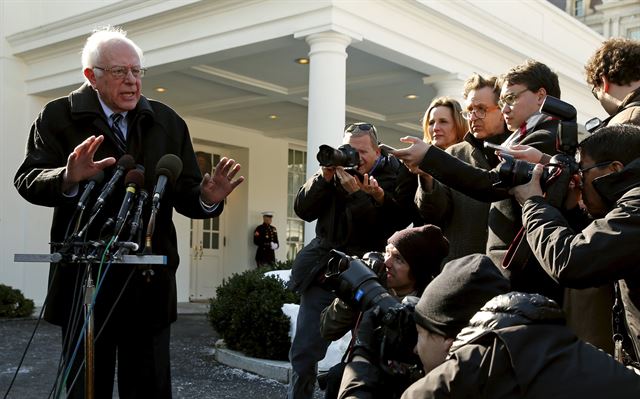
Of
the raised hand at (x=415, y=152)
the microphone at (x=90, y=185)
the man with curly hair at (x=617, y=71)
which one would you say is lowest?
the microphone at (x=90, y=185)

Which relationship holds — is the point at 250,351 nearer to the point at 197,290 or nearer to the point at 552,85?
the point at 552,85

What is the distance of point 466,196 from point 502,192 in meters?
0.66

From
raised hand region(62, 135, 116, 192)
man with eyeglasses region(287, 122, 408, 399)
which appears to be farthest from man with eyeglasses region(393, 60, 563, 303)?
raised hand region(62, 135, 116, 192)

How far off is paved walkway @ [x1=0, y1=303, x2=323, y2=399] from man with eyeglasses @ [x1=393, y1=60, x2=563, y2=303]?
11.6ft

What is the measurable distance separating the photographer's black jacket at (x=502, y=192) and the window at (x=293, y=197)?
15.3 metres

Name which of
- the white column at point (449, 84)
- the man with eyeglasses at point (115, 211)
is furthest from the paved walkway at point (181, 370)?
the white column at point (449, 84)

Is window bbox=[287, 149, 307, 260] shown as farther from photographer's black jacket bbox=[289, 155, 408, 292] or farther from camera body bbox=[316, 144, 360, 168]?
camera body bbox=[316, 144, 360, 168]

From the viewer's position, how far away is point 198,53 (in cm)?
1066

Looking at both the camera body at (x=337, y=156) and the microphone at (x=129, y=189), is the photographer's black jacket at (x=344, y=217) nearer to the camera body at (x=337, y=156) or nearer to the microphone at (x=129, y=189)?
the camera body at (x=337, y=156)

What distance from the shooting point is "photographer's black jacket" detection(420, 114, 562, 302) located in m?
2.82

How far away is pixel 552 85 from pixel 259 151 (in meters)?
14.5

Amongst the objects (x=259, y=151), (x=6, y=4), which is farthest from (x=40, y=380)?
(x=259, y=151)

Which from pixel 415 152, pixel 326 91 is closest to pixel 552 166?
pixel 415 152

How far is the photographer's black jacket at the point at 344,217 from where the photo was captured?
4.13 m
